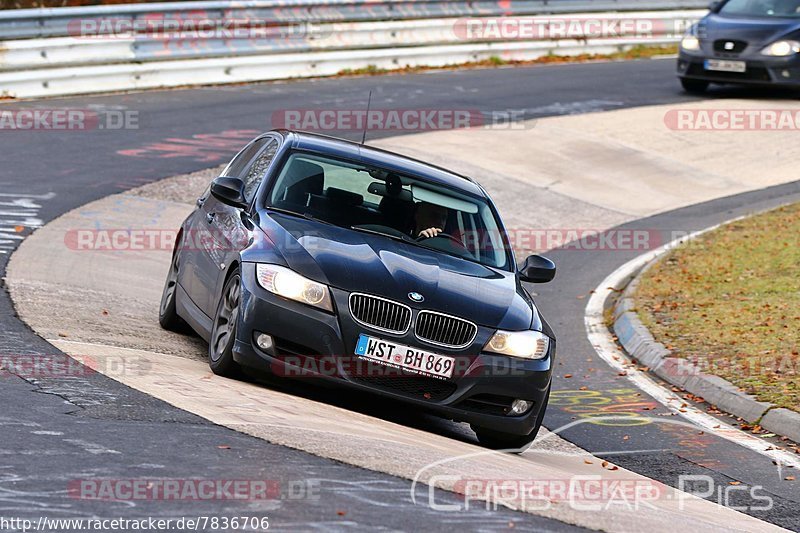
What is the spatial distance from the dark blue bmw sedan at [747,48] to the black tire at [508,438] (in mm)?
16543

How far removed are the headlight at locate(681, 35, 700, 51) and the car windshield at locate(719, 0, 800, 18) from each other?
93 centimetres

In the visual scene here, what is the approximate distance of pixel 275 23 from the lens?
80.4ft

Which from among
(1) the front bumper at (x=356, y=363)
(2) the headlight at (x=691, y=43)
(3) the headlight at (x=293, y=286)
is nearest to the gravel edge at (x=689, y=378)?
(1) the front bumper at (x=356, y=363)

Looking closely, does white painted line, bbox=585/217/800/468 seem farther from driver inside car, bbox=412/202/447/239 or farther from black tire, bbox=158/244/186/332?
black tire, bbox=158/244/186/332

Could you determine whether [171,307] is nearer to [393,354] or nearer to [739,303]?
[393,354]

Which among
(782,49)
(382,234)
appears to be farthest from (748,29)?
(382,234)

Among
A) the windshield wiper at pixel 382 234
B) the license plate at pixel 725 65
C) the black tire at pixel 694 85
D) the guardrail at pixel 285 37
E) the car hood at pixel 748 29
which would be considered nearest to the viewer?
the windshield wiper at pixel 382 234

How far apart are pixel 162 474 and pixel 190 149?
12.8m

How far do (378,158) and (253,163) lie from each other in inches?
37.2

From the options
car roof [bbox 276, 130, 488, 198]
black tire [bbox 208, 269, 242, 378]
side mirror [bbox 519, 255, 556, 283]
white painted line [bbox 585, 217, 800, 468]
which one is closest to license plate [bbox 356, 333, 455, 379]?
black tire [bbox 208, 269, 242, 378]

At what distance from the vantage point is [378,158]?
31.4ft

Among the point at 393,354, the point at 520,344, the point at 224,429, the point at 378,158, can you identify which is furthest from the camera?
the point at 378,158

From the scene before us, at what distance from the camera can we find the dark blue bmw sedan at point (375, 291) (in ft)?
25.6

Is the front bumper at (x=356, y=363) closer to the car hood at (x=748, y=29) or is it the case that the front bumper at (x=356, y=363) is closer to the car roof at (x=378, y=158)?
the car roof at (x=378, y=158)
